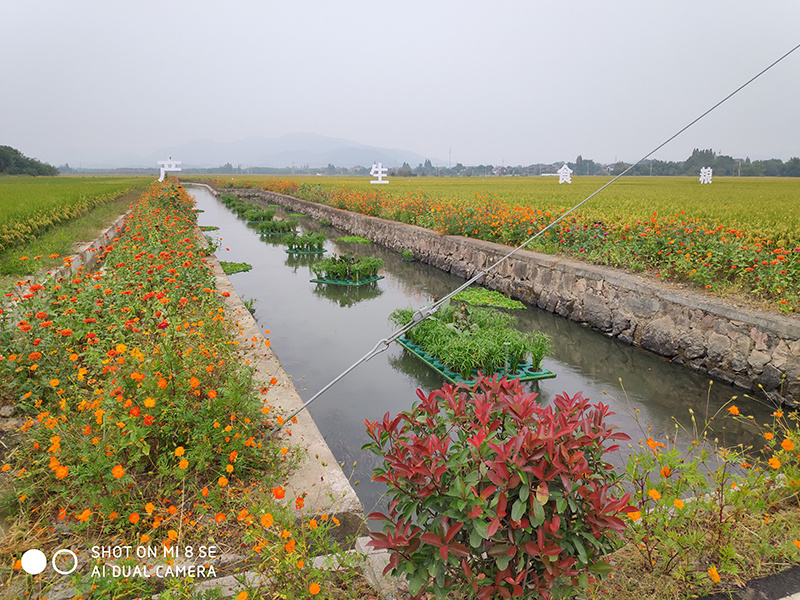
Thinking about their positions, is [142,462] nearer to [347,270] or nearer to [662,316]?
[662,316]

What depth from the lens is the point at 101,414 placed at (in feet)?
6.91

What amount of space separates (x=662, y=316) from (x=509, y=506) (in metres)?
5.12

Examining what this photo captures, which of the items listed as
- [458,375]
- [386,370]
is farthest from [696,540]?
[386,370]

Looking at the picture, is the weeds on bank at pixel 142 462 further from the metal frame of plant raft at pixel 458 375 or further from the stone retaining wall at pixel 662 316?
the stone retaining wall at pixel 662 316

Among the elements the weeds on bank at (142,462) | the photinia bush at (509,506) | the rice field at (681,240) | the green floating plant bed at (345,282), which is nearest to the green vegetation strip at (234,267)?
the green floating plant bed at (345,282)

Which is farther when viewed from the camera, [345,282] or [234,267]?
[234,267]

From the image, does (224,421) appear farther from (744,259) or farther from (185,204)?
(185,204)

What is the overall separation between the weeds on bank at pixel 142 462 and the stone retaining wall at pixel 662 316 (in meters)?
2.73

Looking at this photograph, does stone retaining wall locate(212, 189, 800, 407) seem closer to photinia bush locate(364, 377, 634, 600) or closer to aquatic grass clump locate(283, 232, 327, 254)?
photinia bush locate(364, 377, 634, 600)

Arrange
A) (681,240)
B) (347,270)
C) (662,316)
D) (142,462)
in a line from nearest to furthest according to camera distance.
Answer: (142,462) < (662,316) < (681,240) < (347,270)

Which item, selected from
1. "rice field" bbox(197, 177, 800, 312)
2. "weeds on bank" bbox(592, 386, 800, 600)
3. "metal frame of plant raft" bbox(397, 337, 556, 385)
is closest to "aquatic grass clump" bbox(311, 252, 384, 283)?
"rice field" bbox(197, 177, 800, 312)

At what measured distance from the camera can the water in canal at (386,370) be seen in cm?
411

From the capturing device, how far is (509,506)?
149 centimetres

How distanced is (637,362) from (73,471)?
18.2 ft
